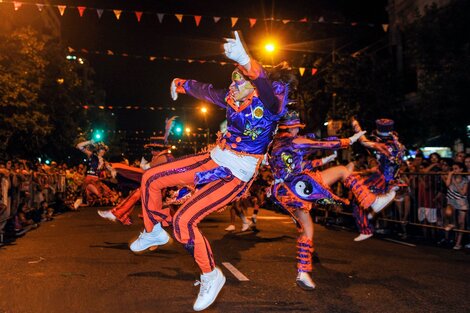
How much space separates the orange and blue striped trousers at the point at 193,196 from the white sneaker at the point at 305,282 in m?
1.38

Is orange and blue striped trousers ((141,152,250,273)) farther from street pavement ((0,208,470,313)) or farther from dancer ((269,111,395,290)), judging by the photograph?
dancer ((269,111,395,290))

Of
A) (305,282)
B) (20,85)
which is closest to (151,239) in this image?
(305,282)

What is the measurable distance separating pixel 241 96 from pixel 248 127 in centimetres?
28

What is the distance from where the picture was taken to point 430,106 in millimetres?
17391

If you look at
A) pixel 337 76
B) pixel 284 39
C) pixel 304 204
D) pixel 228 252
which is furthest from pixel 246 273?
pixel 284 39

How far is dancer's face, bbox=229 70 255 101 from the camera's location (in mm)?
4824

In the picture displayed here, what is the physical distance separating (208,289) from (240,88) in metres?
1.79

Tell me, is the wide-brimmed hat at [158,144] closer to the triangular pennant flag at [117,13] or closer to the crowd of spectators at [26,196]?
the crowd of spectators at [26,196]

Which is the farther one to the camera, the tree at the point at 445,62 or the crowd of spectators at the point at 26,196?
the tree at the point at 445,62

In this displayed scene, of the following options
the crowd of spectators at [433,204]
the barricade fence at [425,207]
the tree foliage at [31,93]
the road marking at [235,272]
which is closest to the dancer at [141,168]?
the road marking at [235,272]

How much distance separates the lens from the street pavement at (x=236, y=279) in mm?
5074

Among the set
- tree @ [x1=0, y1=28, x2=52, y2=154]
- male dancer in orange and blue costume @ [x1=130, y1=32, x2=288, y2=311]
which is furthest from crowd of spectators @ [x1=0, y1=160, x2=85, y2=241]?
male dancer in orange and blue costume @ [x1=130, y1=32, x2=288, y2=311]

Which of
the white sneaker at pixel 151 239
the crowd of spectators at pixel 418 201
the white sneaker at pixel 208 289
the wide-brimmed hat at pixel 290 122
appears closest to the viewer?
the white sneaker at pixel 208 289

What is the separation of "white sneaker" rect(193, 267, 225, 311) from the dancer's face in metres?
1.55
